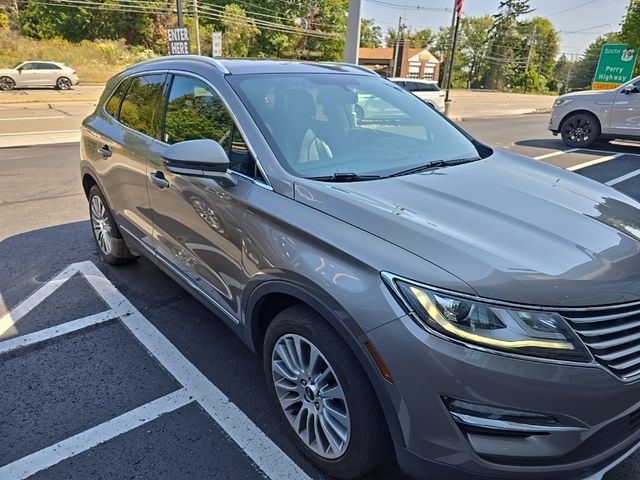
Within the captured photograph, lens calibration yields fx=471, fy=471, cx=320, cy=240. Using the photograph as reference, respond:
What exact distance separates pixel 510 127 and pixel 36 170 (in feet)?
50.0

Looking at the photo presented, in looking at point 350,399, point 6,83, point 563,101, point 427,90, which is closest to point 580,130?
point 563,101

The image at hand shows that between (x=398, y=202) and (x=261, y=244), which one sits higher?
(x=398, y=202)

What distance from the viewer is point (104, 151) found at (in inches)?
151

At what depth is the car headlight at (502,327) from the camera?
1.54m

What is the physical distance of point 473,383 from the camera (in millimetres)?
1522

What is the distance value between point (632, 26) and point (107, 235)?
32490mm

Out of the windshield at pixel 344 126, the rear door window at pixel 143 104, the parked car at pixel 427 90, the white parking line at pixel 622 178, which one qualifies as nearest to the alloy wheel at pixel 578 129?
the white parking line at pixel 622 178

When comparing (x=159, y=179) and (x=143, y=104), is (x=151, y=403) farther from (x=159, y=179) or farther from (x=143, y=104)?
(x=143, y=104)

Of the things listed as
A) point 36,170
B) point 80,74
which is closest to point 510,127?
point 36,170

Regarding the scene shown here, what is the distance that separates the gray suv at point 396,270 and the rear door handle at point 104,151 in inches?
29.0

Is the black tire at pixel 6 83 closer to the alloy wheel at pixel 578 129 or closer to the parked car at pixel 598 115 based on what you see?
the parked car at pixel 598 115

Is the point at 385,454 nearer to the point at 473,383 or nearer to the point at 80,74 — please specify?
the point at 473,383

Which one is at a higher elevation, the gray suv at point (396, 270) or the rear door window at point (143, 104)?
the rear door window at point (143, 104)

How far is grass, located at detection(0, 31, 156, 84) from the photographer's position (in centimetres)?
3747
